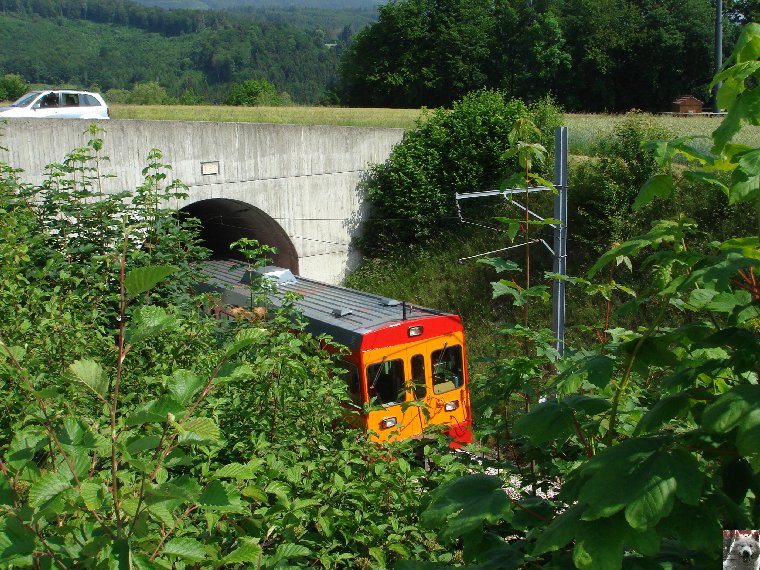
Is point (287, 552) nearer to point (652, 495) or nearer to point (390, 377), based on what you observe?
point (652, 495)

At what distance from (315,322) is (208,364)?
23.6ft

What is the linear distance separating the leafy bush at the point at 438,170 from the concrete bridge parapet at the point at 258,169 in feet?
1.98

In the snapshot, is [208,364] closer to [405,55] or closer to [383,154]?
[383,154]

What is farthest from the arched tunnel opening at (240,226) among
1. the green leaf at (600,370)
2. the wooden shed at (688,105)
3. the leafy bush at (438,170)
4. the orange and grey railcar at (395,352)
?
the green leaf at (600,370)

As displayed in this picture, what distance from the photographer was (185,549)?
2.30 m

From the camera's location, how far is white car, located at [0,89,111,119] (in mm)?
23031

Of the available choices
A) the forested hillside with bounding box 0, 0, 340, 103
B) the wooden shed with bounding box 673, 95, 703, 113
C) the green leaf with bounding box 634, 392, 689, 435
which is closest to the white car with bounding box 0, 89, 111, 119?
the wooden shed with bounding box 673, 95, 703, 113

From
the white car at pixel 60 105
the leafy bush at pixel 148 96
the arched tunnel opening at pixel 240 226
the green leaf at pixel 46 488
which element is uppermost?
the leafy bush at pixel 148 96

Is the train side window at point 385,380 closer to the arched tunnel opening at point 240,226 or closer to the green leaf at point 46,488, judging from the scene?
the green leaf at point 46,488

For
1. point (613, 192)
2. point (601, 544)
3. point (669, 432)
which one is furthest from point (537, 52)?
point (601, 544)

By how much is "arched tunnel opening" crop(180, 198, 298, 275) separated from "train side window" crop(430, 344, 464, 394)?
1003cm

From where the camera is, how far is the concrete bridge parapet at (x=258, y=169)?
57.7 feet

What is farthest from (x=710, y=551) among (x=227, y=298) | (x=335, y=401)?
(x=227, y=298)

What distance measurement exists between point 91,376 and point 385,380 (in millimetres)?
10258
